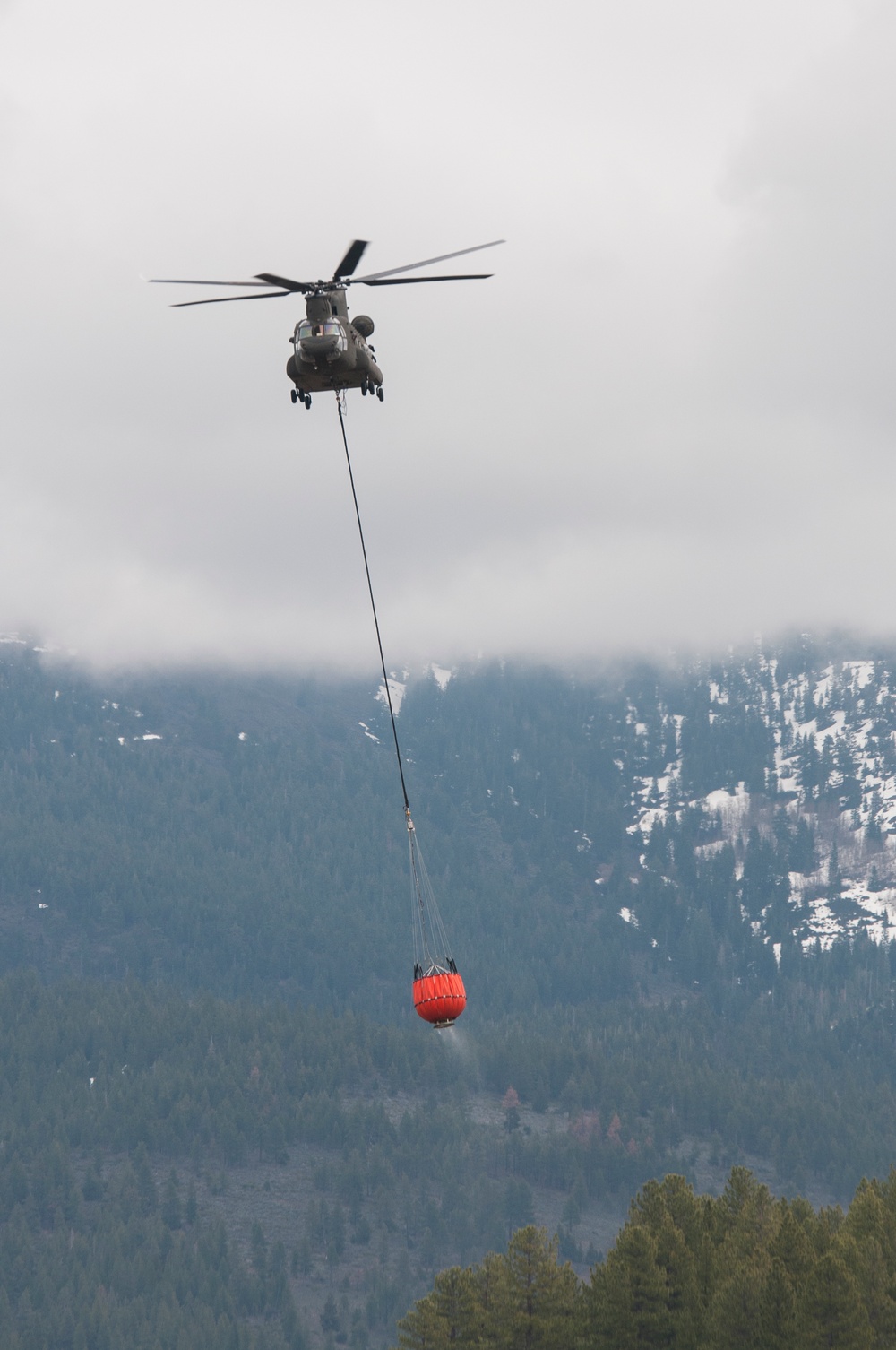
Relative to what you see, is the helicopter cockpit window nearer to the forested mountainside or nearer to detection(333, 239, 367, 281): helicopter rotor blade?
detection(333, 239, 367, 281): helicopter rotor blade

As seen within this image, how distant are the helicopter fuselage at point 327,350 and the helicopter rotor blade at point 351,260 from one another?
0.89 m

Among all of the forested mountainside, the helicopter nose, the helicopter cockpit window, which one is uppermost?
the helicopter cockpit window

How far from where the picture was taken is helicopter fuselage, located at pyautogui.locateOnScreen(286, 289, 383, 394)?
67125mm

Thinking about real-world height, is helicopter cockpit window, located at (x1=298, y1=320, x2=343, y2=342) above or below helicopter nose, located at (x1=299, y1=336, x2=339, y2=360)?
above

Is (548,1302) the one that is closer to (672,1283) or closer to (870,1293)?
(672,1283)

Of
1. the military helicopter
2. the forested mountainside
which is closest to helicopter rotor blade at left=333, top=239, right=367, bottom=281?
the military helicopter

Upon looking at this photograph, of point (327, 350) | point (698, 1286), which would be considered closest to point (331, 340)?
point (327, 350)

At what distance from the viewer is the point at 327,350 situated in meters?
66.9

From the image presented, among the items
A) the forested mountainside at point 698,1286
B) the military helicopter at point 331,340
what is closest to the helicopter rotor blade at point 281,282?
the military helicopter at point 331,340

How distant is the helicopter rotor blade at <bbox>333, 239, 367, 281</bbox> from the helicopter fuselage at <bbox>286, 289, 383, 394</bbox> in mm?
894

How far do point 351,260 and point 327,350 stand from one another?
10.2 ft

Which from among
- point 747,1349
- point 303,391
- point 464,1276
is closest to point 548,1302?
point 464,1276

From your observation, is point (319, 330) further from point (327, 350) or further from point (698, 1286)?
point (698, 1286)

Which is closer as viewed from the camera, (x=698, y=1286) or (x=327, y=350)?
(x=327, y=350)
